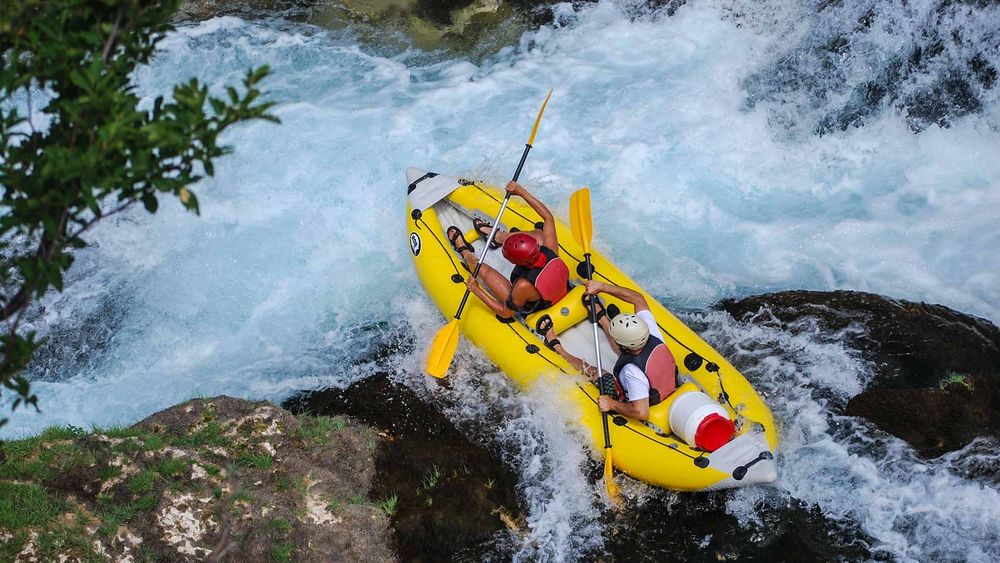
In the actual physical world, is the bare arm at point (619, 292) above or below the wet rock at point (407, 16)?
below

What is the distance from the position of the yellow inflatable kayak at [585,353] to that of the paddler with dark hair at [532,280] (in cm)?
8

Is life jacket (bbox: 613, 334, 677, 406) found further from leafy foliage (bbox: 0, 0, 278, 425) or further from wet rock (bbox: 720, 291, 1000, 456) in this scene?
leafy foliage (bbox: 0, 0, 278, 425)

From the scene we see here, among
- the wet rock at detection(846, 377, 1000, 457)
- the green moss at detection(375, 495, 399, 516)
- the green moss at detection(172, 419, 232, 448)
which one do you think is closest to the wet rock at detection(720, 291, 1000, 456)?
the wet rock at detection(846, 377, 1000, 457)

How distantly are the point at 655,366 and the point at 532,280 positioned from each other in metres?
1.21

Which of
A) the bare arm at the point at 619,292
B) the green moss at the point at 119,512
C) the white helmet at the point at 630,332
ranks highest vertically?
the white helmet at the point at 630,332

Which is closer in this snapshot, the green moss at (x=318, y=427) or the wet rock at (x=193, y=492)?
the wet rock at (x=193, y=492)

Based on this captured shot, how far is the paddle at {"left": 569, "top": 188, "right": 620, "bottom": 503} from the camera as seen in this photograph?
18.9ft

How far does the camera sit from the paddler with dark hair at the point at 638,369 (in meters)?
5.53

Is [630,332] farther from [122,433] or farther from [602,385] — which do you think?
[122,433]

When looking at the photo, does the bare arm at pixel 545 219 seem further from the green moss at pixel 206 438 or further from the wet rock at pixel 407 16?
the wet rock at pixel 407 16

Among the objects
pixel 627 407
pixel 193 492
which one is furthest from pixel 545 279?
pixel 193 492

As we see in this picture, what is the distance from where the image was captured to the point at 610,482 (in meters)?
5.76

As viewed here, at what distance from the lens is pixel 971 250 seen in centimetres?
752

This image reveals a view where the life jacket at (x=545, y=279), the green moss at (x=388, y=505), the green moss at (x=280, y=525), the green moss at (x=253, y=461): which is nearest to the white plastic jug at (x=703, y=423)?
the life jacket at (x=545, y=279)
